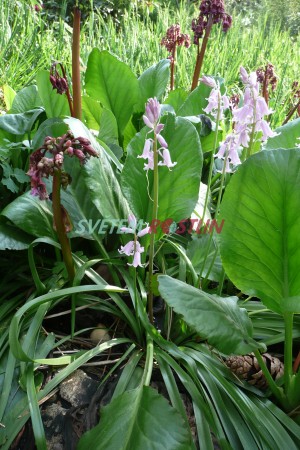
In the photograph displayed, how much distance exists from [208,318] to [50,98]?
1.15 m

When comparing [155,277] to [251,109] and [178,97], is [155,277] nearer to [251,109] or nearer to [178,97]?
[251,109]

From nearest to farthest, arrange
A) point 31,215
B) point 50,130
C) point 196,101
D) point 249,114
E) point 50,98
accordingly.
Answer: point 249,114
point 31,215
point 50,130
point 50,98
point 196,101

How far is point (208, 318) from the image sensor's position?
2.92 ft

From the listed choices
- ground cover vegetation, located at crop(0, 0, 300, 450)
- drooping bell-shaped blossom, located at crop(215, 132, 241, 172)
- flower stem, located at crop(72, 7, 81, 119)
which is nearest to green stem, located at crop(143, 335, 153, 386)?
ground cover vegetation, located at crop(0, 0, 300, 450)

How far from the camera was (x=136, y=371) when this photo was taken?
3.67 ft

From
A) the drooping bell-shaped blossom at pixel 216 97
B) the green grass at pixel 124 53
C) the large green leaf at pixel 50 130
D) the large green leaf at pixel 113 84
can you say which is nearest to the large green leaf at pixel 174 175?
the drooping bell-shaped blossom at pixel 216 97

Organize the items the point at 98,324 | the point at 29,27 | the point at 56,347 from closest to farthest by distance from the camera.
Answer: the point at 56,347, the point at 98,324, the point at 29,27

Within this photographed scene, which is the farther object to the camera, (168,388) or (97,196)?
(97,196)

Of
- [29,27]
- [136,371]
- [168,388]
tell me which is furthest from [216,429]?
[29,27]

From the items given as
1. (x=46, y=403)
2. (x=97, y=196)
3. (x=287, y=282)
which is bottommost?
(x=46, y=403)

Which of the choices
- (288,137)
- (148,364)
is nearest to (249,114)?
(288,137)

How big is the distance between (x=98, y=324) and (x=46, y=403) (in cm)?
31

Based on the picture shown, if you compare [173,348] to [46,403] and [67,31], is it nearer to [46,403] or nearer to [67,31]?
[46,403]

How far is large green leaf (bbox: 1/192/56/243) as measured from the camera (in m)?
1.30
